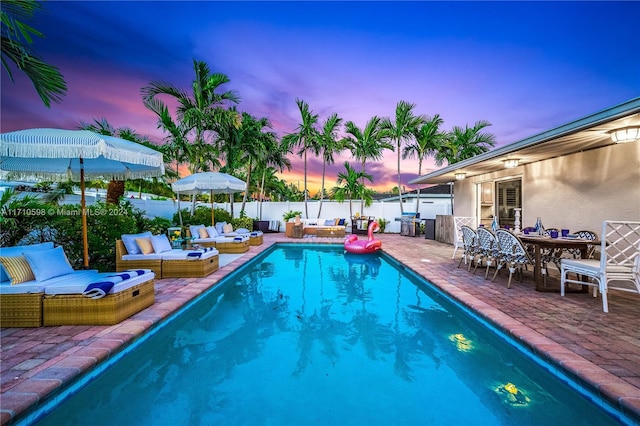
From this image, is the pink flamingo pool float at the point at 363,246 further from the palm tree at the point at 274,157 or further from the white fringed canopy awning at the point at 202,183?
the palm tree at the point at 274,157

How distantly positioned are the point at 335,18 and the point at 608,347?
11215mm

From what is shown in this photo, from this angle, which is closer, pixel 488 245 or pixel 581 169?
pixel 488 245

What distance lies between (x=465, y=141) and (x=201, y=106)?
13.8m

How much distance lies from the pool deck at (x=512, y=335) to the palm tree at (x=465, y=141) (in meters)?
12.5

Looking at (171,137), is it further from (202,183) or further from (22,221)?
(22,221)

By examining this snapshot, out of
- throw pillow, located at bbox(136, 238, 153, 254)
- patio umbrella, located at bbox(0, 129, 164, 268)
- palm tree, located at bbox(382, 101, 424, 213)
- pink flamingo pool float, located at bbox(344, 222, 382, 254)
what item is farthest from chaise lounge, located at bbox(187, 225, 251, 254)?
palm tree, located at bbox(382, 101, 424, 213)

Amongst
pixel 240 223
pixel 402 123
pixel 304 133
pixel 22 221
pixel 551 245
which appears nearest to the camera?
pixel 551 245

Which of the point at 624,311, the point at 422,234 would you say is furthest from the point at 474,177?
the point at 624,311

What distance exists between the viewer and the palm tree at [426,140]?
15133mm

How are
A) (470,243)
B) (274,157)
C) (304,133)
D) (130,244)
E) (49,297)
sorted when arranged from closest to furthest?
(49,297)
(130,244)
(470,243)
(304,133)
(274,157)

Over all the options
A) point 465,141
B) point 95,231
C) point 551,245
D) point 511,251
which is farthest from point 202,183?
point 465,141

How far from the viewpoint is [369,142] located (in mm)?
15914

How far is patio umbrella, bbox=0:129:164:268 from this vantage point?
11.2 feet

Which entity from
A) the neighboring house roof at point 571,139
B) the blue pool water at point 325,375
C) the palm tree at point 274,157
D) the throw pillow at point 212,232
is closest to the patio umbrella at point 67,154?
the blue pool water at point 325,375
